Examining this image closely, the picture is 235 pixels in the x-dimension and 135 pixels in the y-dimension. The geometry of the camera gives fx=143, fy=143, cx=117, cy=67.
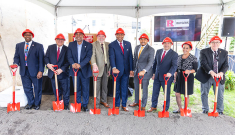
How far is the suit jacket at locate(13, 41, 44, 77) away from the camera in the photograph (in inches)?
110

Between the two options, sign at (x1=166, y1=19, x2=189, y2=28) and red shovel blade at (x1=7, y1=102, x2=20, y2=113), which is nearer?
red shovel blade at (x1=7, y1=102, x2=20, y2=113)

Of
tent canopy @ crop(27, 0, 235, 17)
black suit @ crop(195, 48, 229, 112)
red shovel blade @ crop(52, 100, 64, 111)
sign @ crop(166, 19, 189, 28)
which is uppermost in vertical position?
tent canopy @ crop(27, 0, 235, 17)

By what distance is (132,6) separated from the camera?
161 inches

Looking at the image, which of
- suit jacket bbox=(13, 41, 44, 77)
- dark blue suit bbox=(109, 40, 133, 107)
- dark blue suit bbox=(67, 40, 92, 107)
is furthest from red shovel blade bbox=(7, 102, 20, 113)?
dark blue suit bbox=(109, 40, 133, 107)

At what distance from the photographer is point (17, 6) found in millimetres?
3646

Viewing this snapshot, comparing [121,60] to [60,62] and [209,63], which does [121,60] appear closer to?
[60,62]

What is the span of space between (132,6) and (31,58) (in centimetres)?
292

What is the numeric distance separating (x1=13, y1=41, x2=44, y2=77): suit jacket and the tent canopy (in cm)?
142

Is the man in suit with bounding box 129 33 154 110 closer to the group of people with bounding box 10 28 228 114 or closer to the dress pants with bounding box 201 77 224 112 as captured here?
the group of people with bounding box 10 28 228 114

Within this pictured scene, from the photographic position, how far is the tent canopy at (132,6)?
3.78 meters

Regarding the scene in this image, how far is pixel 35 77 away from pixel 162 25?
12.7 feet

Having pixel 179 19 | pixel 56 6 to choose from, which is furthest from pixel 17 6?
pixel 179 19

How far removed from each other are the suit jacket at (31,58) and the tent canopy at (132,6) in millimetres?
1421

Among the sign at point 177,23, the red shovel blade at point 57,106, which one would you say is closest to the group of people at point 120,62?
the red shovel blade at point 57,106
